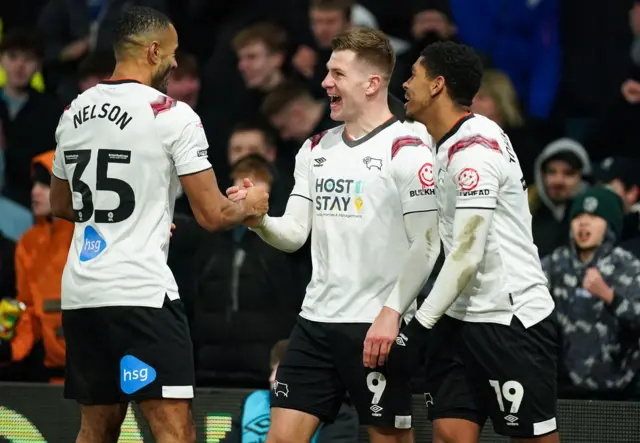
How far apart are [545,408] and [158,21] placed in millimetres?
2305

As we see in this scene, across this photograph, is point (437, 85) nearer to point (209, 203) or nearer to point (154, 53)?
point (209, 203)

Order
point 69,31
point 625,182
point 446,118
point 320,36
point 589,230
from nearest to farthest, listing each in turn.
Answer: point 446,118 < point 589,230 < point 625,182 < point 320,36 < point 69,31

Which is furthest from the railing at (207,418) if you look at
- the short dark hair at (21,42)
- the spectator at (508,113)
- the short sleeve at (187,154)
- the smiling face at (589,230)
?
the short dark hair at (21,42)

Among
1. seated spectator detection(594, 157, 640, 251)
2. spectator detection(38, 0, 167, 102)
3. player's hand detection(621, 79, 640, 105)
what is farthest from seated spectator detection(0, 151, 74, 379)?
player's hand detection(621, 79, 640, 105)

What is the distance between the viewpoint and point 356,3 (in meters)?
10.2

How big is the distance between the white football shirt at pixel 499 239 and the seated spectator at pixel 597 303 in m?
2.09

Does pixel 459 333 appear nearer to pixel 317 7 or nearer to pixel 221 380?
pixel 221 380

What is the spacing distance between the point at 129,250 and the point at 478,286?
1469 millimetres

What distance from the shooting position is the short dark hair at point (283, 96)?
9.40 metres

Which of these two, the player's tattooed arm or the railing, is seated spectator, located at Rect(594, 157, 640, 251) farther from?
the player's tattooed arm

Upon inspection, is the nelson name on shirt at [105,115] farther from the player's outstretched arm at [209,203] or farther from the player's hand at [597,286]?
the player's hand at [597,286]

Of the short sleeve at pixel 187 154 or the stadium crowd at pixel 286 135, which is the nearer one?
the short sleeve at pixel 187 154

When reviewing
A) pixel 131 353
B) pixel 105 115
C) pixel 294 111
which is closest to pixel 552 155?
pixel 294 111

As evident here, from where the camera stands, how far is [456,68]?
5.64 metres
